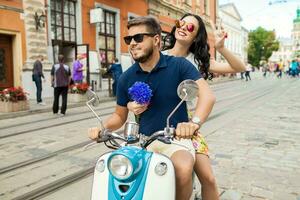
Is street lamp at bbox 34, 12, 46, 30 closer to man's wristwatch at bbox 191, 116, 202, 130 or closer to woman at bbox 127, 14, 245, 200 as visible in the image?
woman at bbox 127, 14, 245, 200

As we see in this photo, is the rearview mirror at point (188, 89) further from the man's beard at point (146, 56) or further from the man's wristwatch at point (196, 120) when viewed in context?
the man's beard at point (146, 56)

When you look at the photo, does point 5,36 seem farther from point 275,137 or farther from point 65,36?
point 275,137

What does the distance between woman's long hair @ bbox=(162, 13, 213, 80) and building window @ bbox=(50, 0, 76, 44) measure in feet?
47.0

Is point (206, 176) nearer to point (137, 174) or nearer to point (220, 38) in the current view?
point (137, 174)

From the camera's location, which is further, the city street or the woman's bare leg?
the city street

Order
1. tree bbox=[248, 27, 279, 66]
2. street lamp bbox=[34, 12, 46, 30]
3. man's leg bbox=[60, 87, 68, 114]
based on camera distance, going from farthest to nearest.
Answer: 1. tree bbox=[248, 27, 279, 66]
2. street lamp bbox=[34, 12, 46, 30]
3. man's leg bbox=[60, 87, 68, 114]

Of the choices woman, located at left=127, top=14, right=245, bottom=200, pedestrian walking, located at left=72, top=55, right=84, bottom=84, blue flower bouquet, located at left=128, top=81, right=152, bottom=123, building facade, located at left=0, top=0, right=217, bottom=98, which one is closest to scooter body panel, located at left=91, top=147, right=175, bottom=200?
blue flower bouquet, located at left=128, top=81, right=152, bottom=123

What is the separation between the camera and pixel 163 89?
2451 millimetres

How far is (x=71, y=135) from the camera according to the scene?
7.12m

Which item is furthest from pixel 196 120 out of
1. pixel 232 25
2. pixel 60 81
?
pixel 232 25

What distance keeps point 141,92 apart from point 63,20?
52.9 ft

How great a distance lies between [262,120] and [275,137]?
2.09 meters

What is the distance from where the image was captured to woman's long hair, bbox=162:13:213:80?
319 cm

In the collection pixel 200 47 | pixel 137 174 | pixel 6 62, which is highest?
pixel 6 62
